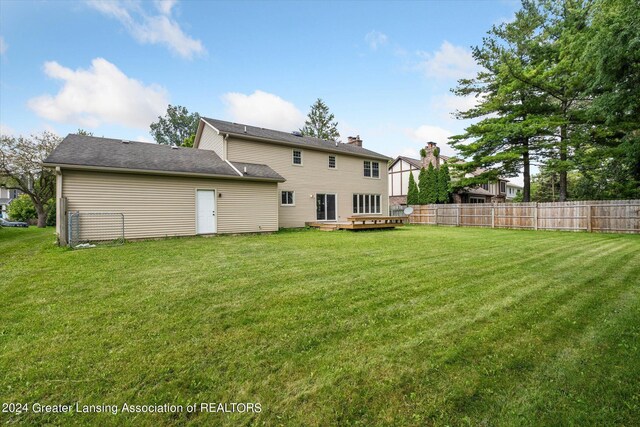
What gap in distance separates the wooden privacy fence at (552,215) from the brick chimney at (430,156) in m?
6.60

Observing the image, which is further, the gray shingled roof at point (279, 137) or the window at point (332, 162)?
the window at point (332, 162)

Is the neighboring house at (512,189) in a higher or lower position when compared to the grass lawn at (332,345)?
higher

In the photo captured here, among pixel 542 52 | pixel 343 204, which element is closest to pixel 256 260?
pixel 343 204

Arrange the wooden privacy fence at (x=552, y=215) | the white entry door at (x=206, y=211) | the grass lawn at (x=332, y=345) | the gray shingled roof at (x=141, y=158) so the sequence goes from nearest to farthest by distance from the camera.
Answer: the grass lawn at (x=332, y=345), the gray shingled roof at (x=141, y=158), the white entry door at (x=206, y=211), the wooden privacy fence at (x=552, y=215)

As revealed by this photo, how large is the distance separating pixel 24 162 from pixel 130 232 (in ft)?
68.4

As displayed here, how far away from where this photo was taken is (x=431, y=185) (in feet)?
76.0

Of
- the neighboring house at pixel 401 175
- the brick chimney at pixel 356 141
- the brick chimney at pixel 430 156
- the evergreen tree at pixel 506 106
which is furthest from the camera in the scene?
the neighboring house at pixel 401 175

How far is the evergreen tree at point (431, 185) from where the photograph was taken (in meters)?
22.9

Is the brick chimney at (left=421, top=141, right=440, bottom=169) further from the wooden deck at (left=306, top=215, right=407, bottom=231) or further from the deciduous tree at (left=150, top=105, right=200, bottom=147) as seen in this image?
the deciduous tree at (left=150, top=105, right=200, bottom=147)

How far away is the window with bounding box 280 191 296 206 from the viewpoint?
15.5m

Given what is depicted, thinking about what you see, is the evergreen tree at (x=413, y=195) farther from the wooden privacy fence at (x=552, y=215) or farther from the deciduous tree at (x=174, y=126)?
the deciduous tree at (x=174, y=126)

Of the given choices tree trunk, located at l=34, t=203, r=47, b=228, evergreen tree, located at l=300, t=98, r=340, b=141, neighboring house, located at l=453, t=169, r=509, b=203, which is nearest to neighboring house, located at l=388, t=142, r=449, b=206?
neighboring house, located at l=453, t=169, r=509, b=203

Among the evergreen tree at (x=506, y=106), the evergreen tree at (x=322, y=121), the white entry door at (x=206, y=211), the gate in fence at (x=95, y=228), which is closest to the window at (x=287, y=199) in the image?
the white entry door at (x=206, y=211)

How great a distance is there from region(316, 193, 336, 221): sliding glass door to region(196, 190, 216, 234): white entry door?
20.9 feet
